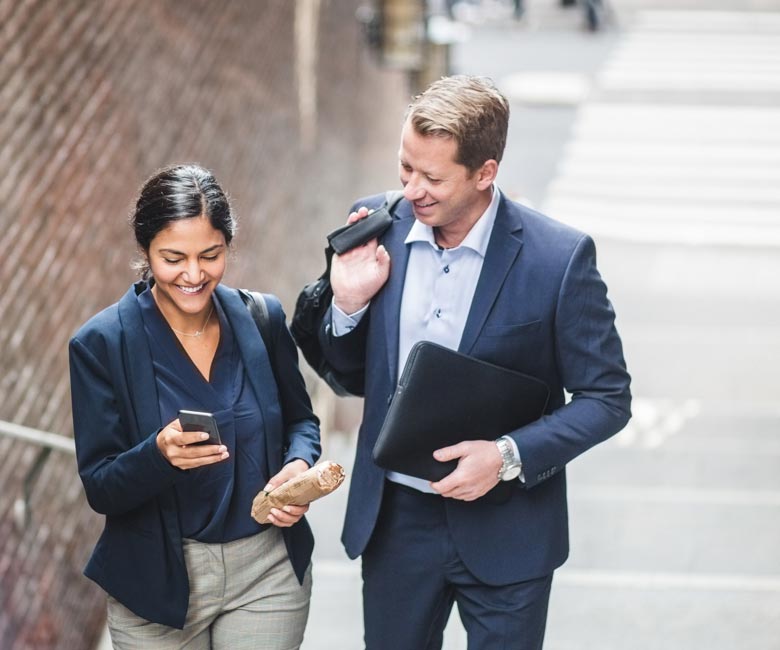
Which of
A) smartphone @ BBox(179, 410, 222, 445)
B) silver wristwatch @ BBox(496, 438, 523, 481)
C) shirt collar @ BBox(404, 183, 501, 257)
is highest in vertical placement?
shirt collar @ BBox(404, 183, 501, 257)

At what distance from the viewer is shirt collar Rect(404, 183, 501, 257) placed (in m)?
2.60

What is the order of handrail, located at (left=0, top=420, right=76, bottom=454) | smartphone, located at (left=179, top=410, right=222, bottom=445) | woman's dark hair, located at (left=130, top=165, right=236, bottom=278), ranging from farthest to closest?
handrail, located at (left=0, top=420, right=76, bottom=454)
woman's dark hair, located at (left=130, top=165, right=236, bottom=278)
smartphone, located at (left=179, top=410, right=222, bottom=445)

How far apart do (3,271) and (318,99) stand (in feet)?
21.7

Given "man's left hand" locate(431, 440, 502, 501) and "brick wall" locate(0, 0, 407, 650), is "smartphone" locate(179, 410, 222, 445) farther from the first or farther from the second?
"brick wall" locate(0, 0, 407, 650)

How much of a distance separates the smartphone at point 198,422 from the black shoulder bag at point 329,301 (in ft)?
1.77

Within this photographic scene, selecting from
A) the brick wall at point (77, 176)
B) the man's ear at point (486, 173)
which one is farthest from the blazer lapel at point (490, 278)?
the brick wall at point (77, 176)

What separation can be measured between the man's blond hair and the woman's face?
45cm

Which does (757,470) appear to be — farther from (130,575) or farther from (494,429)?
(130,575)

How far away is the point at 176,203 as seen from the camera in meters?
2.32

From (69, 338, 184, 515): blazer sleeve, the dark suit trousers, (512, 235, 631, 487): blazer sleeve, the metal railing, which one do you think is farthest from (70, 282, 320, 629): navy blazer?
the metal railing

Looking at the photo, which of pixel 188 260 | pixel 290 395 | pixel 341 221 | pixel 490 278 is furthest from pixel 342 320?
pixel 341 221

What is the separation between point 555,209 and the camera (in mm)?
11250

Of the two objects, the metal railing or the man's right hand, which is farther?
the metal railing

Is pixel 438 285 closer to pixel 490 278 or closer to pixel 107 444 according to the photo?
pixel 490 278
